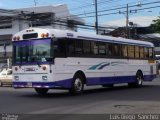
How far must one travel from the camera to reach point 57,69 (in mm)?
20062

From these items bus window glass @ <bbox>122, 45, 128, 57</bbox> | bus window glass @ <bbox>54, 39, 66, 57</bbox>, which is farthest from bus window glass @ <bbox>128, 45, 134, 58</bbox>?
bus window glass @ <bbox>54, 39, 66, 57</bbox>

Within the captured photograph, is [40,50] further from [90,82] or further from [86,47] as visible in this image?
[90,82]

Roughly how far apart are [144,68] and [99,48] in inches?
246

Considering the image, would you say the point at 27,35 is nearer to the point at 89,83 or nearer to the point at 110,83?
the point at 89,83

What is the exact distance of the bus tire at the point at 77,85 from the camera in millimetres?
20938

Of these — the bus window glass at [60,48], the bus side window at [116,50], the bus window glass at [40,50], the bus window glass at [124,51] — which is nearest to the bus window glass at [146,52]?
the bus window glass at [124,51]

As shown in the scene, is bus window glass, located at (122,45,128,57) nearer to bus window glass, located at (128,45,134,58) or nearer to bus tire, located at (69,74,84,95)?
bus window glass, located at (128,45,134,58)

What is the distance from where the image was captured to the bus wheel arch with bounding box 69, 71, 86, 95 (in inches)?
825

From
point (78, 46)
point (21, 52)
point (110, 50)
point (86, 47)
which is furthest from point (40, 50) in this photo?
point (110, 50)

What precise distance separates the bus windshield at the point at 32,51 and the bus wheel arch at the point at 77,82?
6.28ft

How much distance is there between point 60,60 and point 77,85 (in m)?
1.73

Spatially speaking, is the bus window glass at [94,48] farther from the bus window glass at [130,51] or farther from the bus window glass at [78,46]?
the bus window glass at [130,51]

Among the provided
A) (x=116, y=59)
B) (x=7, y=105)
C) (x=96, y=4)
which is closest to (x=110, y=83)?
(x=116, y=59)

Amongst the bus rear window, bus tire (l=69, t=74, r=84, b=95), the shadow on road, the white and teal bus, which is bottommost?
the shadow on road
